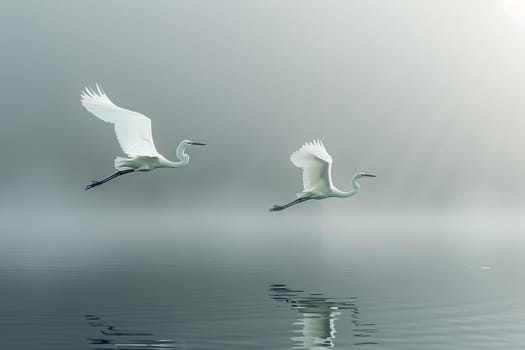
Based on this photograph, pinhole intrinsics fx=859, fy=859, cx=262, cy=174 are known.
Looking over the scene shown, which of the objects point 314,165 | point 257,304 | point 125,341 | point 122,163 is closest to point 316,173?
point 314,165

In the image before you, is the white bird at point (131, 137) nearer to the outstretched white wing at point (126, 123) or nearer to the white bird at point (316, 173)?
the outstretched white wing at point (126, 123)

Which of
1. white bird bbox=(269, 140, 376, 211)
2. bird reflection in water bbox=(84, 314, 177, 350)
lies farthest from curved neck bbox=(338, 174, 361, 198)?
bird reflection in water bbox=(84, 314, 177, 350)

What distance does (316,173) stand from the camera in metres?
44.9

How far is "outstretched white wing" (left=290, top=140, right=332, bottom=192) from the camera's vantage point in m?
43.1

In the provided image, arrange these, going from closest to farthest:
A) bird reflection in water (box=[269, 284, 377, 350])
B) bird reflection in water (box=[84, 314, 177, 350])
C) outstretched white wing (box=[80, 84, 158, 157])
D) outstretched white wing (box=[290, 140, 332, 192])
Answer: bird reflection in water (box=[84, 314, 177, 350]), bird reflection in water (box=[269, 284, 377, 350]), outstretched white wing (box=[80, 84, 158, 157]), outstretched white wing (box=[290, 140, 332, 192])

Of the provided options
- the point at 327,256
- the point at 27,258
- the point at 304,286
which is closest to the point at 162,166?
the point at 304,286

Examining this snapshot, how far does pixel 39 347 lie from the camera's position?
93.2 feet

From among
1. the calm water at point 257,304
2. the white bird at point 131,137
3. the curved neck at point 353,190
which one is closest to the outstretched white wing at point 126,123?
the white bird at point 131,137

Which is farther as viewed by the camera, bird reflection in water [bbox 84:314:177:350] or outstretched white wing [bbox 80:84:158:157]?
outstretched white wing [bbox 80:84:158:157]

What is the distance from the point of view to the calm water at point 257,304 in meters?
30.7

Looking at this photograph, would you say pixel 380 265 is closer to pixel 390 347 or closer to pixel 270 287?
pixel 270 287

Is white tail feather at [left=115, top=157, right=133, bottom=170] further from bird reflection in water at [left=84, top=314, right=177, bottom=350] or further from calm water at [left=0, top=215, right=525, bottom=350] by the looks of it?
bird reflection in water at [left=84, top=314, right=177, bottom=350]

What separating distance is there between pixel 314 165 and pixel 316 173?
639 millimetres

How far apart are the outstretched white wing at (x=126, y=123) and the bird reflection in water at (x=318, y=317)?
9.73 meters
